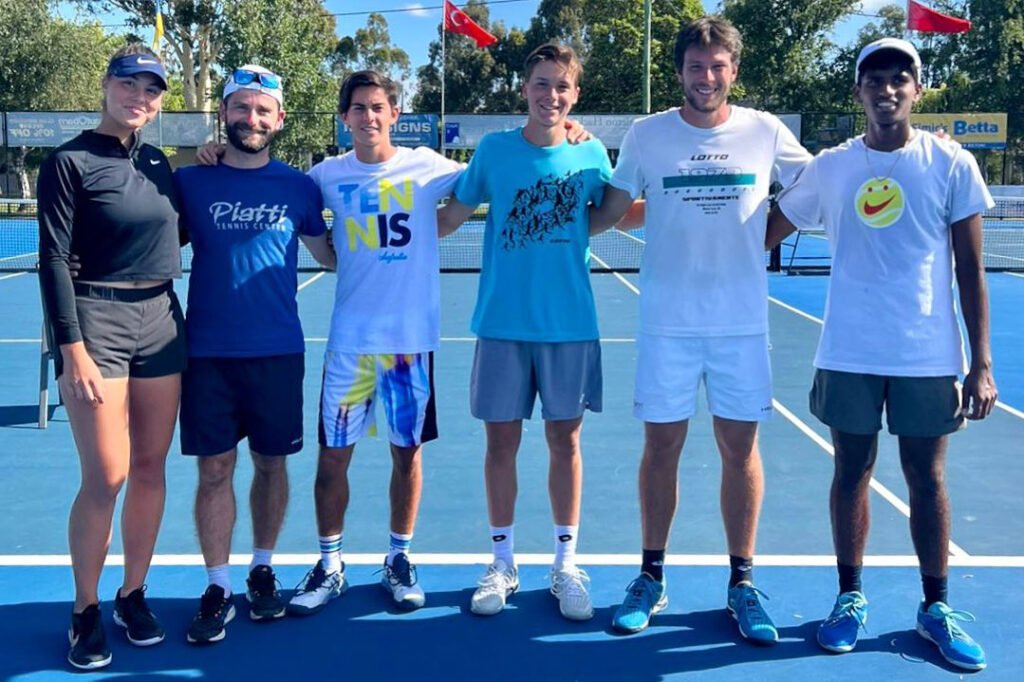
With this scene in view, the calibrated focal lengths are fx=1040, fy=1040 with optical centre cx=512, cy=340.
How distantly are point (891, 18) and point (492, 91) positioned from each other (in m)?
22.2

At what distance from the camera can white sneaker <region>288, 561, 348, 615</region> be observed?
3865mm

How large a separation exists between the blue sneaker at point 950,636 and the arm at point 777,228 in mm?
1422

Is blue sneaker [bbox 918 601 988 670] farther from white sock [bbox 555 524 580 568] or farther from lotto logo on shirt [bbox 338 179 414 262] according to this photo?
lotto logo on shirt [bbox 338 179 414 262]

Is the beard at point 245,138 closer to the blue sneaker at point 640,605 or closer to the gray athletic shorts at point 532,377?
the gray athletic shorts at point 532,377

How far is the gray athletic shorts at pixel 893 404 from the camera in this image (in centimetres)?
355

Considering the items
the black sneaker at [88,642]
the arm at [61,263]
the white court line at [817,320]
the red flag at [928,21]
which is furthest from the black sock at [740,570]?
the red flag at [928,21]

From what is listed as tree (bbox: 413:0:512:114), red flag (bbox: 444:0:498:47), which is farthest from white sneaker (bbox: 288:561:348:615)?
tree (bbox: 413:0:512:114)

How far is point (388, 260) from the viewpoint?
396 centimetres

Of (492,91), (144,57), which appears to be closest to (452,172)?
(144,57)

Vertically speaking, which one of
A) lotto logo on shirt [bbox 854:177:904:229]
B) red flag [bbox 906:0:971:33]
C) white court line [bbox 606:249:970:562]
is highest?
red flag [bbox 906:0:971:33]

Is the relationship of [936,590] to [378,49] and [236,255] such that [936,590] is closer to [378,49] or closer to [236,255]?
[236,255]

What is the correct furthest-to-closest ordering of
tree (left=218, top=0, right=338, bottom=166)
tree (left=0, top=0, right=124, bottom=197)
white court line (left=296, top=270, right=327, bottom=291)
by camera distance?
1. tree (left=0, top=0, right=124, bottom=197)
2. tree (left=218, top=0, right=338, bottom=166)
3. white court line (left=296, top=270, right=327, bottom=291)

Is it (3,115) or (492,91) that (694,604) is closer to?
(3,115)

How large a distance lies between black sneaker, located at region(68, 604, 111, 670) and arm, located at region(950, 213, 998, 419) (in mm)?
3024
